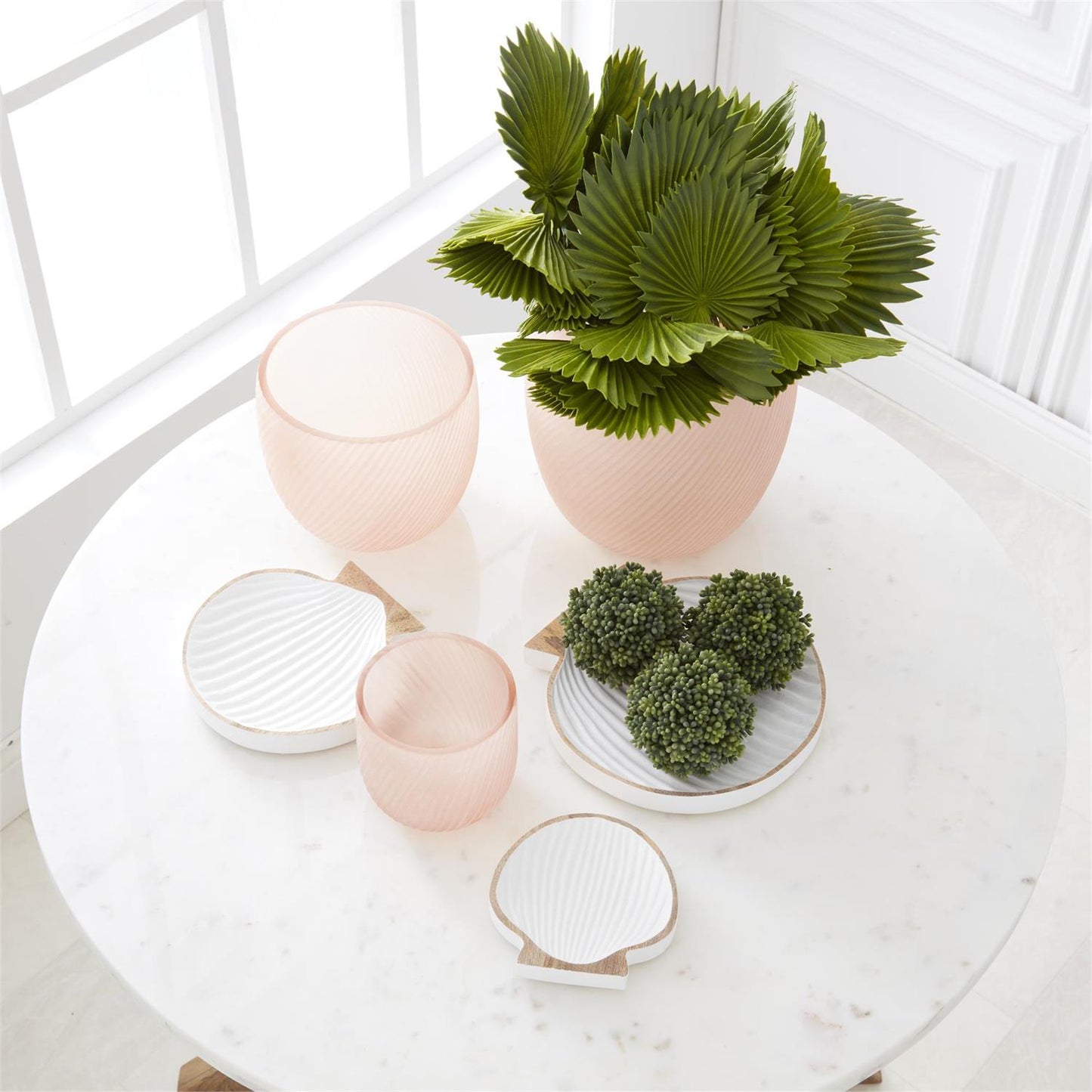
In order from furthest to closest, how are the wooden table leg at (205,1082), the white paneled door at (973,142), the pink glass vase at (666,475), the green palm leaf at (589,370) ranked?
1. the white paneled door at (973,142)
2. the wooden table leg at (205,1082)
3. the pink glass vase at (666,475)
4. the green palm leaf at (589,370)

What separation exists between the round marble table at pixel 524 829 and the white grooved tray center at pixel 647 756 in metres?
0.02

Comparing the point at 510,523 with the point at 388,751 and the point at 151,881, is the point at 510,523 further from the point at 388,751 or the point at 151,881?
the point at 151,881

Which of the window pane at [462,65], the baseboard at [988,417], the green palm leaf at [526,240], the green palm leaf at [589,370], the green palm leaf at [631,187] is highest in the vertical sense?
the green palm leaf at [631,187]

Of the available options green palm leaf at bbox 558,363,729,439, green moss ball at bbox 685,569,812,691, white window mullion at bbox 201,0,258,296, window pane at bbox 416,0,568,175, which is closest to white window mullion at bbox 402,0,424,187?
window pane at bbox 416,0,568,175

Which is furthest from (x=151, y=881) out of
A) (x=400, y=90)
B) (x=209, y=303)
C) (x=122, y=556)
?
(x=400, y=90)

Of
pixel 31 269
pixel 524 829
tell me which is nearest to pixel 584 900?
pixel 524 829

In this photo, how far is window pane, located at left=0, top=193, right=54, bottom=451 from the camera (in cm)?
160

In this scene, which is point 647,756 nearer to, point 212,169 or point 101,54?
point 101,54

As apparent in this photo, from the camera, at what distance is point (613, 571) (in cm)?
106

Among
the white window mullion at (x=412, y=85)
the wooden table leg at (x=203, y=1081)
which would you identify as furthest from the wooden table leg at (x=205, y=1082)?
the white window mullion at (x=412, y=85)

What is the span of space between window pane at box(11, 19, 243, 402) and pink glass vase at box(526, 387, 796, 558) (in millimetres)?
868

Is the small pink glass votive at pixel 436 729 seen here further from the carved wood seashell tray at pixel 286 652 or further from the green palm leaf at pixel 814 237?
the green palm leaf at pixel 814 237

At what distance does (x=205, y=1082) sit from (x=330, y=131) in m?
1.44

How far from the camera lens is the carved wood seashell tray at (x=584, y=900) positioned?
898 mm
